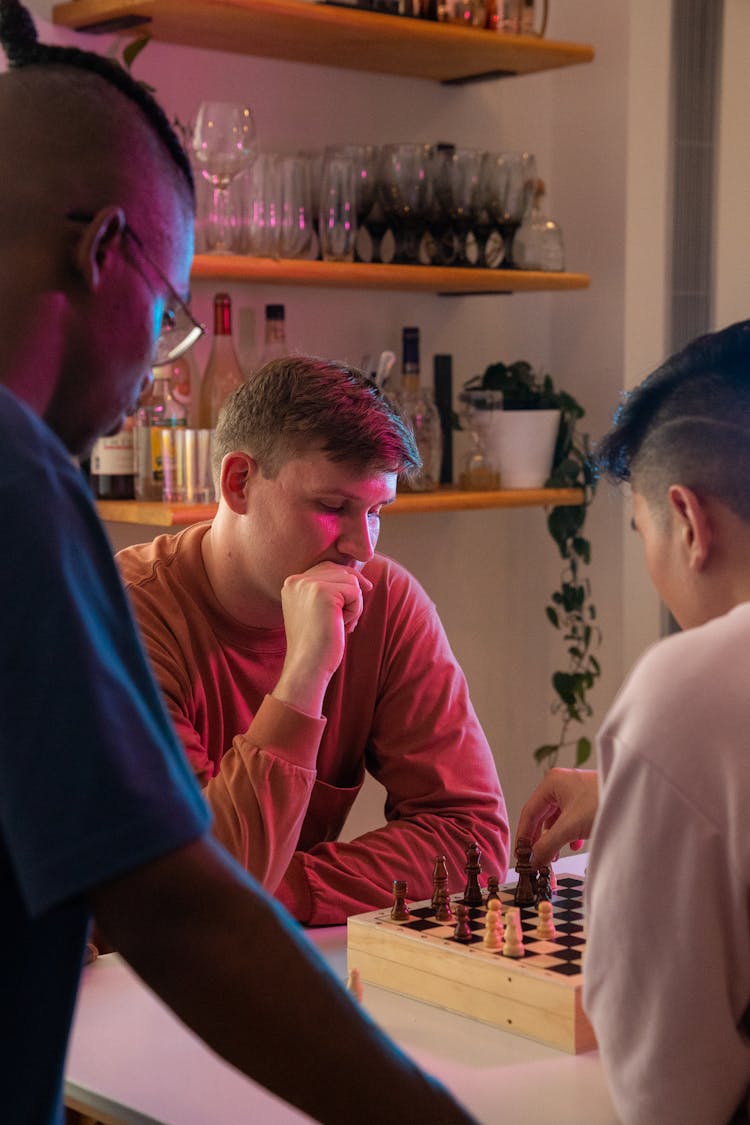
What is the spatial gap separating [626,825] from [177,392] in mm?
2112

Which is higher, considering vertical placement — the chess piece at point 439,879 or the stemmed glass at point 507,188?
the stemmed glass at point 507,188

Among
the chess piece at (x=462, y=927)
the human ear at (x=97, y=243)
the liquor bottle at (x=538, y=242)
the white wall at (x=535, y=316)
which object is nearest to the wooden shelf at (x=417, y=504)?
the white wall at (x=535, y=316)

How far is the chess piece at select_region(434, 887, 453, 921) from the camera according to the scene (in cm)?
171

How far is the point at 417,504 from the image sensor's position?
10.8 ft

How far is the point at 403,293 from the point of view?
3682 millimetres

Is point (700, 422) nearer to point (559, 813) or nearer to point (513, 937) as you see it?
point (513, 937)

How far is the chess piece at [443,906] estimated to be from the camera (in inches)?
67.5

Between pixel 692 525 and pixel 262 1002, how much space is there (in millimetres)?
790

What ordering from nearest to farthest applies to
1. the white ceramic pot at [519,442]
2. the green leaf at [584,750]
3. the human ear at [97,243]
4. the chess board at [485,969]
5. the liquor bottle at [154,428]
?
the human ear at [97,243] → the chess board at [485,969] → the liquor bottle at [154,428] → the white ceramic pot at [519,442] → the green leaf at [584,750]

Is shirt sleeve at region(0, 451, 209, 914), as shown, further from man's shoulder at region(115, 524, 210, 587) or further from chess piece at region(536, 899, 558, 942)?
man's shoulder at region(115, 524, 210, 587)

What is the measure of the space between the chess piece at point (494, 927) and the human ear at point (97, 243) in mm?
945

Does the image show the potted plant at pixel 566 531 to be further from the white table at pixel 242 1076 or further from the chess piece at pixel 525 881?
the white table at pixel 242 1076

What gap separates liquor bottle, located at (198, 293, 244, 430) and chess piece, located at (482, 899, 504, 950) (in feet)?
5.73

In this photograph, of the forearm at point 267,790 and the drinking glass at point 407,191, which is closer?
the forearm at point 267,790
